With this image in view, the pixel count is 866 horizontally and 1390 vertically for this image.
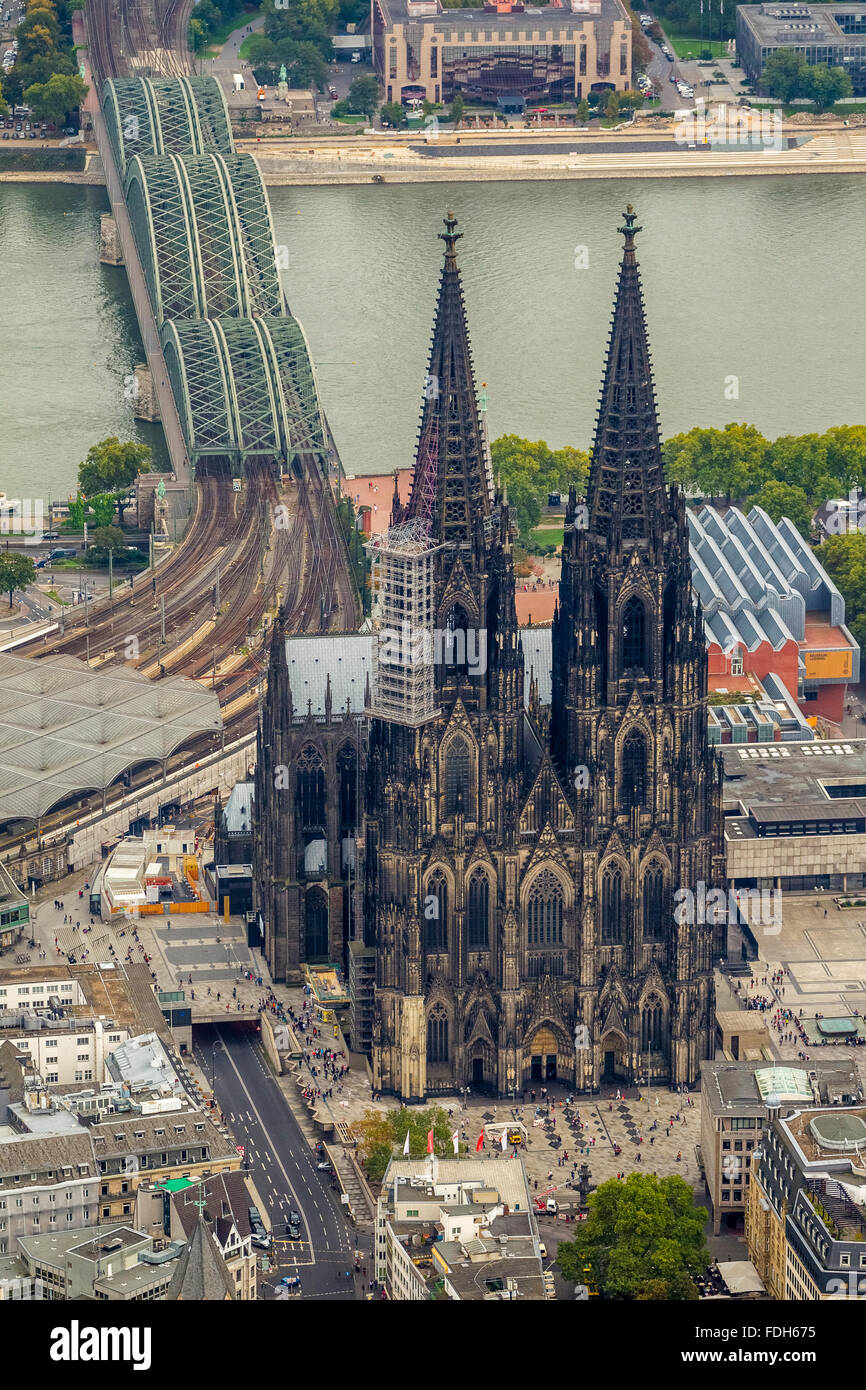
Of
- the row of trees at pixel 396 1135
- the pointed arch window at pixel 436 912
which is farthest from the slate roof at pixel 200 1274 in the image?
the pointed arch window at pixel 436 912

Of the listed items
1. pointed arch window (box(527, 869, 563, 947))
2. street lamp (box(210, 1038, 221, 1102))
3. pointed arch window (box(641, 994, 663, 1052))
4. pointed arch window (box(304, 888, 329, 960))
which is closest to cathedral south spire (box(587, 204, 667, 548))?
pointed arch window (box(527, 869, 563, 947))

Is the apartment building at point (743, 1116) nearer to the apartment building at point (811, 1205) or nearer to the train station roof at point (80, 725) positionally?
the apartment building at point (811, 1205)

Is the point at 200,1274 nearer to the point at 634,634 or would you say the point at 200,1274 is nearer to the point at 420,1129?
the point at 420,1129

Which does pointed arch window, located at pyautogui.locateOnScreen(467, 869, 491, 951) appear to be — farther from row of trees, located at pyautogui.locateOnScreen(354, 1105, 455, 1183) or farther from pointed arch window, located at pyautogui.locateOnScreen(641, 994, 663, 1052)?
row of trees, located at pyautogui.locateOnScreen(354, 1105, 455, 1183)

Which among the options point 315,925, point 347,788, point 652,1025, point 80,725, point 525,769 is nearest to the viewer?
point 525,769

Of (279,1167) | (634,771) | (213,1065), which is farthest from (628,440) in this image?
(213,1065)
